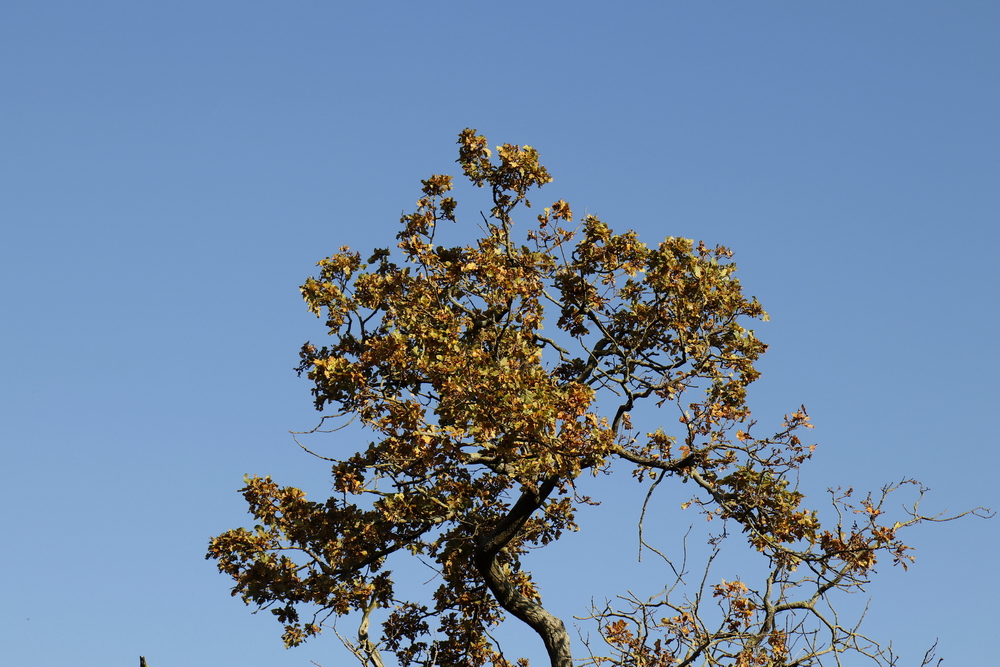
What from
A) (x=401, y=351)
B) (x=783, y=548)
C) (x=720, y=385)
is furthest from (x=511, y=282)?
(x=783, y=548)

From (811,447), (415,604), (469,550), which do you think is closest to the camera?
(811,447)

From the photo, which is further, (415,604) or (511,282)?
(415,604)

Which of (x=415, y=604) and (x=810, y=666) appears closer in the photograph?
(x=810, y=666)

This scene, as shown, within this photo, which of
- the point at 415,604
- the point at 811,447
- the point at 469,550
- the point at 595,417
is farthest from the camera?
the point at 415,604

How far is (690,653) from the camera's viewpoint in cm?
1314

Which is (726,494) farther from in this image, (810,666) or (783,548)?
(810,666)

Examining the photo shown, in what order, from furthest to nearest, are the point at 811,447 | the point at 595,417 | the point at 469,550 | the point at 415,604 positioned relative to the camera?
the point at 415,604
the point at 469,550
the point at 811,447
the point at 595,417

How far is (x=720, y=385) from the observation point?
14508mm

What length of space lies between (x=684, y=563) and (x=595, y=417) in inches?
81.8

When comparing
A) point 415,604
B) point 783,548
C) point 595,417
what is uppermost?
point 415,604

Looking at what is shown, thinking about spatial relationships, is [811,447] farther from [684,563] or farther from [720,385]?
[684,563]

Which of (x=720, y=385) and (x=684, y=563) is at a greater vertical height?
(x=720, y=385)

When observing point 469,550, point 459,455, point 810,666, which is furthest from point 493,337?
point 810,666

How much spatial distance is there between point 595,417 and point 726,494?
260 centimetres
